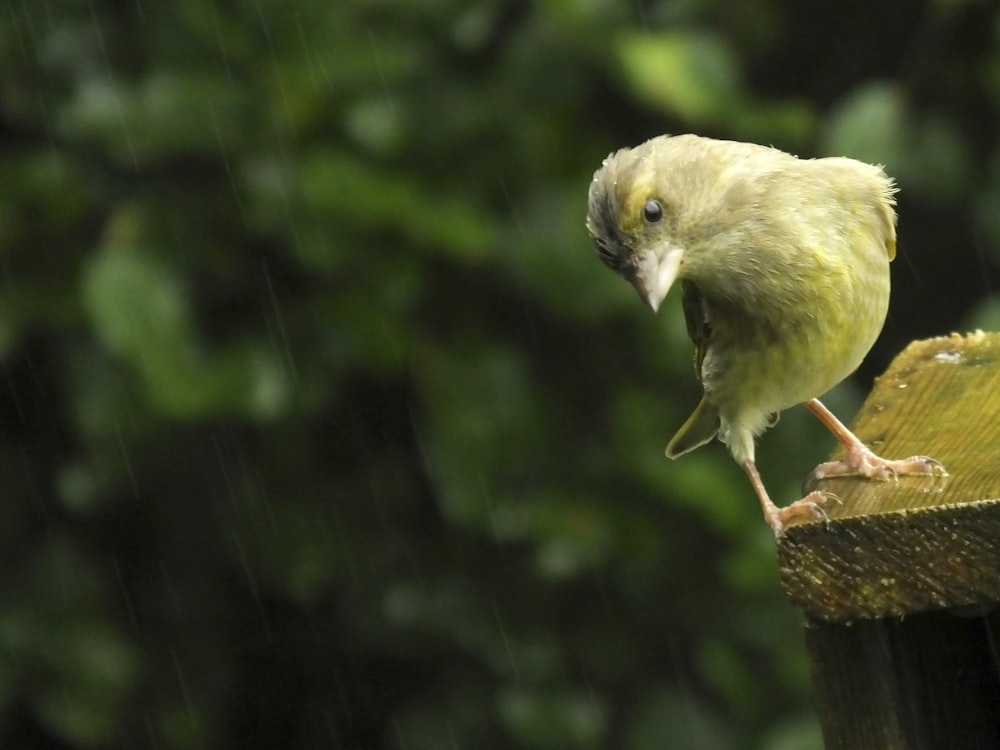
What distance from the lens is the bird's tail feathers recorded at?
8.54ft

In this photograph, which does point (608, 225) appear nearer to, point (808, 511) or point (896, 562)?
point (808, 511)

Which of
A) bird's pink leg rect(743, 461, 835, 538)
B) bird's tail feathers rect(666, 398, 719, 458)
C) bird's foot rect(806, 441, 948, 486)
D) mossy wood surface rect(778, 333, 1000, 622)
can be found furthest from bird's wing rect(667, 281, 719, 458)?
mossy wood surface rect(778, 333, 1000, 622)

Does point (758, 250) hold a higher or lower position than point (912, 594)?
higher

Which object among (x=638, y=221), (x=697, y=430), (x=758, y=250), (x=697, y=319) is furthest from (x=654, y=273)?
(x=697, y=430)

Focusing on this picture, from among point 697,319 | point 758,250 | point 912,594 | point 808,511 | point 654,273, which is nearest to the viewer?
point 912,594

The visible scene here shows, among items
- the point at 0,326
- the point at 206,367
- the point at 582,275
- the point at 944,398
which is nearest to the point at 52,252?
the point at 0,326

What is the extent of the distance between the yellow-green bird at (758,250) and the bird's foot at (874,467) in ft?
0.42

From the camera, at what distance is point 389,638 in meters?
3.35

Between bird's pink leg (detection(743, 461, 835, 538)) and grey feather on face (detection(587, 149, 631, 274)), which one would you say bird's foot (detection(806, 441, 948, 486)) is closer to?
bird's pink leg (detection(743, 461, 835, 538))

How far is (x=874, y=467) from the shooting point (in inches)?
74.7

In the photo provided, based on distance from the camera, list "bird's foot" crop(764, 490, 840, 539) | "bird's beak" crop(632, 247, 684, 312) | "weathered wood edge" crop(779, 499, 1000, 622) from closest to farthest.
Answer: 1. "weathered wood edge" crop(779, 499, 1000, 622)
2. "bird's foot" crop(764, 490, 840, 539)
3. "bird's beak" crop(632, 247, 684, 312)

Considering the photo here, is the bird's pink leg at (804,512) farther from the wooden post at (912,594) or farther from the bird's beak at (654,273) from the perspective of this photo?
the bird's beak at (654,273)

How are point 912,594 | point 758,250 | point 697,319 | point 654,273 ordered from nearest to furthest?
point 912,594 < point 654,273 < point 758,250 < point 697,319

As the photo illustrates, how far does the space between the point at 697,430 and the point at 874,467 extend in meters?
0.78
